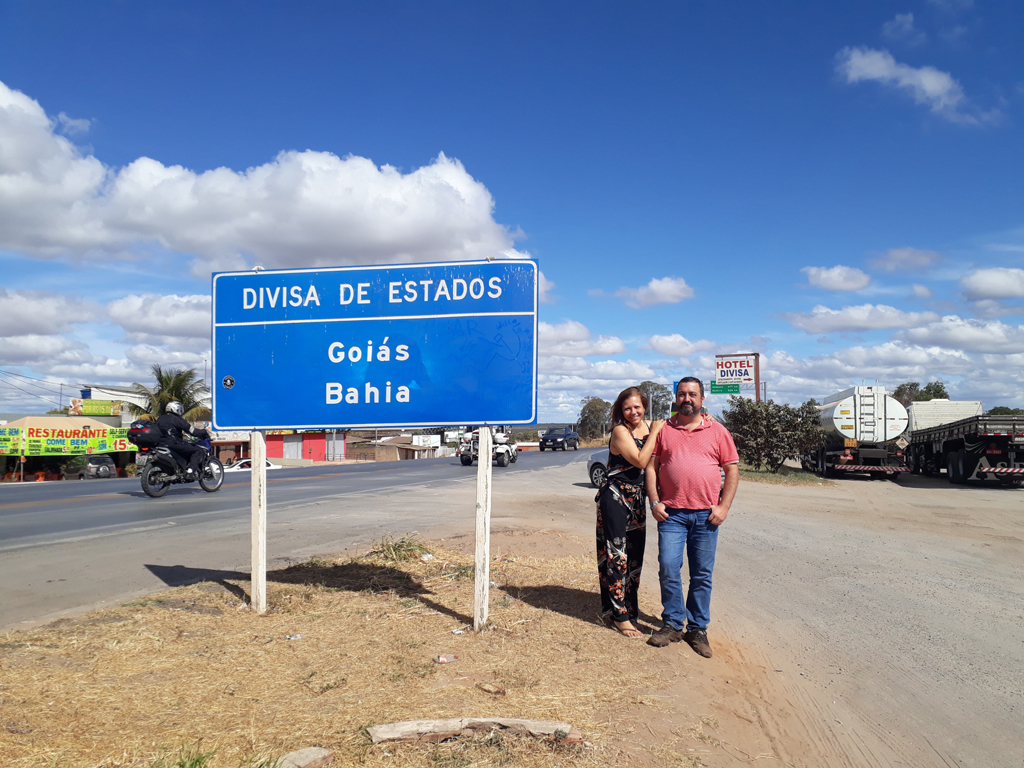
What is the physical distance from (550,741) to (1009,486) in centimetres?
2385

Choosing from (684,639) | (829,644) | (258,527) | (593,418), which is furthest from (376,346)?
(593,418)

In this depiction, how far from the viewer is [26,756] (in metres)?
3.06

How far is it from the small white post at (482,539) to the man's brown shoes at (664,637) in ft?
3.87

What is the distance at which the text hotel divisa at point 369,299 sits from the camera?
5957mm

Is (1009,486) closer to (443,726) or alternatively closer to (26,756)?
(443,726)

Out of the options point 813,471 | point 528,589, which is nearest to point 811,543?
point 528,589

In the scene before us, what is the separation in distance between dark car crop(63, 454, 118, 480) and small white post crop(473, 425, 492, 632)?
96.9ft

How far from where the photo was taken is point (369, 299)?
618 cm

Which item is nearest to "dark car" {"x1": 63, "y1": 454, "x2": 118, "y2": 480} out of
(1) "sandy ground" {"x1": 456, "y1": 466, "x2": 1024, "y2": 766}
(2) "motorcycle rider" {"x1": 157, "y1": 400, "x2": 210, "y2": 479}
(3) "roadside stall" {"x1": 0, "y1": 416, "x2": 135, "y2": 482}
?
(3) "roadside stall" {"x1": 0, "y1": 416, "x2": 135, "y2": 482}

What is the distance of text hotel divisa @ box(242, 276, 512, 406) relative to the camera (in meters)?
5.96

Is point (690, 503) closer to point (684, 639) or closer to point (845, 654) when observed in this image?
point (684, 639)

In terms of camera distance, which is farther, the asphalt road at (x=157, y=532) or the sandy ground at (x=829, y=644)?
the asphalt road at (x=157, y=532)

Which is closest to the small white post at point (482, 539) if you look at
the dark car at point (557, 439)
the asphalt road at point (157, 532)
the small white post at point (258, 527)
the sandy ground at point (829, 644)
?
the sandy ground at point (829, 644)

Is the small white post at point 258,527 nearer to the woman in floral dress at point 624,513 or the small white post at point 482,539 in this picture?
the small white post at point 482,539
